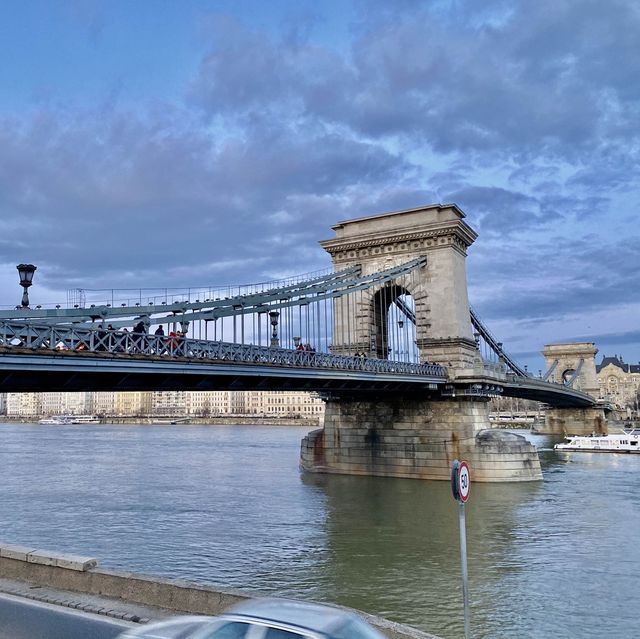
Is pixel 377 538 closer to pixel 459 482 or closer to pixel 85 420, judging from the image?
pixel 459 482

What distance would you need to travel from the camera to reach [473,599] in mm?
15609

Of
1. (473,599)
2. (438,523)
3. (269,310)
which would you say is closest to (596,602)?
(473,599)

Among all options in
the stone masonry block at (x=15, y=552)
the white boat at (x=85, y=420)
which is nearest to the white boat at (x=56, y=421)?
the white boat at (x=85, y=420)

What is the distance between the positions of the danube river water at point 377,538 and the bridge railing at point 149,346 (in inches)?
234

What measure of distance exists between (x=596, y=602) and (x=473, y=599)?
9.24 feet

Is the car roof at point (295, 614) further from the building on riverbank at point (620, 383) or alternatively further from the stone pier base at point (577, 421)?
the building on riverbank at point (620, 383)

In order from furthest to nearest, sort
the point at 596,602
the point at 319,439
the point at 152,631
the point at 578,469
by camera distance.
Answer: the point at 578,469 < the point at 319,439 < the point at 596,602 < the point at 152,631

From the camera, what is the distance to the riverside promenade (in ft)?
28.8

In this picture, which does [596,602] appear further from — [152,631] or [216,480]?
[216,480]

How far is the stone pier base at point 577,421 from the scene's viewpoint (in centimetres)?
9388

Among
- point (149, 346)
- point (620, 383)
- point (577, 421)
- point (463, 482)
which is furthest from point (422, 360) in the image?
point (620, 383)

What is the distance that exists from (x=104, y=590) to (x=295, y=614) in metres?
5.30

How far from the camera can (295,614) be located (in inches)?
211

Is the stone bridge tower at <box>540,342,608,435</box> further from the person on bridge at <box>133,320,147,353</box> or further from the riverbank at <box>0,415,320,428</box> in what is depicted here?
the person on bridge at <box>133,320,147,353</box>
